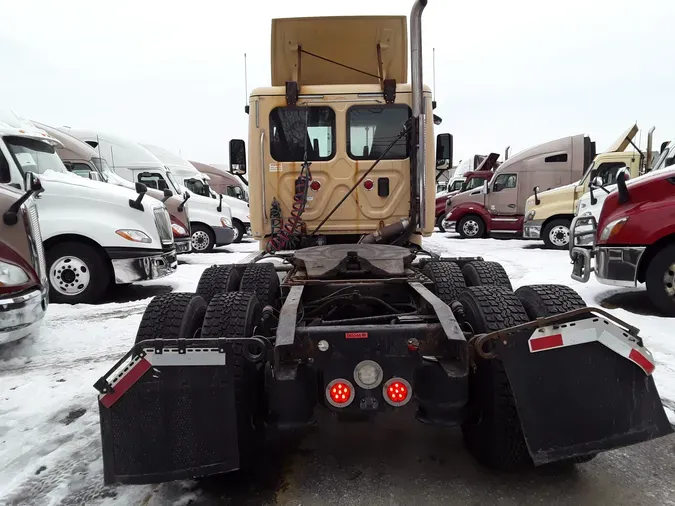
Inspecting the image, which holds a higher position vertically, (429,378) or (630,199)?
(630,199)

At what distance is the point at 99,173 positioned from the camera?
31.7 feet

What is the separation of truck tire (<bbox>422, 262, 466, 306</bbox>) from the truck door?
42.6 ft

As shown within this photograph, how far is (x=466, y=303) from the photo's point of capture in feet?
8.59

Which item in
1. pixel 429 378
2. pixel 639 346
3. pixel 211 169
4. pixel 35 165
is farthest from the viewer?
pixel 211 169

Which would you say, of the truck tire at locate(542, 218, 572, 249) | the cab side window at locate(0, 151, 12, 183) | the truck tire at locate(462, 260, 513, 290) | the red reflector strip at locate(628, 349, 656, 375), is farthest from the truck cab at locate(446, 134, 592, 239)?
the red reflector strip at locate(628, 349, 656, 375)

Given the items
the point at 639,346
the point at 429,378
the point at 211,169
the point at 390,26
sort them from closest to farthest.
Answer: the point at 639,346 < the point at 429,378 < the point at 390,26 < the point at 211,169

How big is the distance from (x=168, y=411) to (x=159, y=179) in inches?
491

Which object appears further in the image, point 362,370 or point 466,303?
point 466,303

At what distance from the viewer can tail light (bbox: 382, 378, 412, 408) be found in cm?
216

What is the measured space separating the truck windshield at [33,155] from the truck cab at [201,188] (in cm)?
813

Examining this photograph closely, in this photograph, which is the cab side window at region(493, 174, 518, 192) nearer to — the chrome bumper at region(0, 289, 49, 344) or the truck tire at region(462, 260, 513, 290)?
the truck tire at region(462, 260, 513, 290)

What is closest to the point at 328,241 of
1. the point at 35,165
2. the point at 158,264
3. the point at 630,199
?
the point at 158,264

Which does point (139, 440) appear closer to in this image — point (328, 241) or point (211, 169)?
point (328, 241)

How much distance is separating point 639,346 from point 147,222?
6.50 metres
